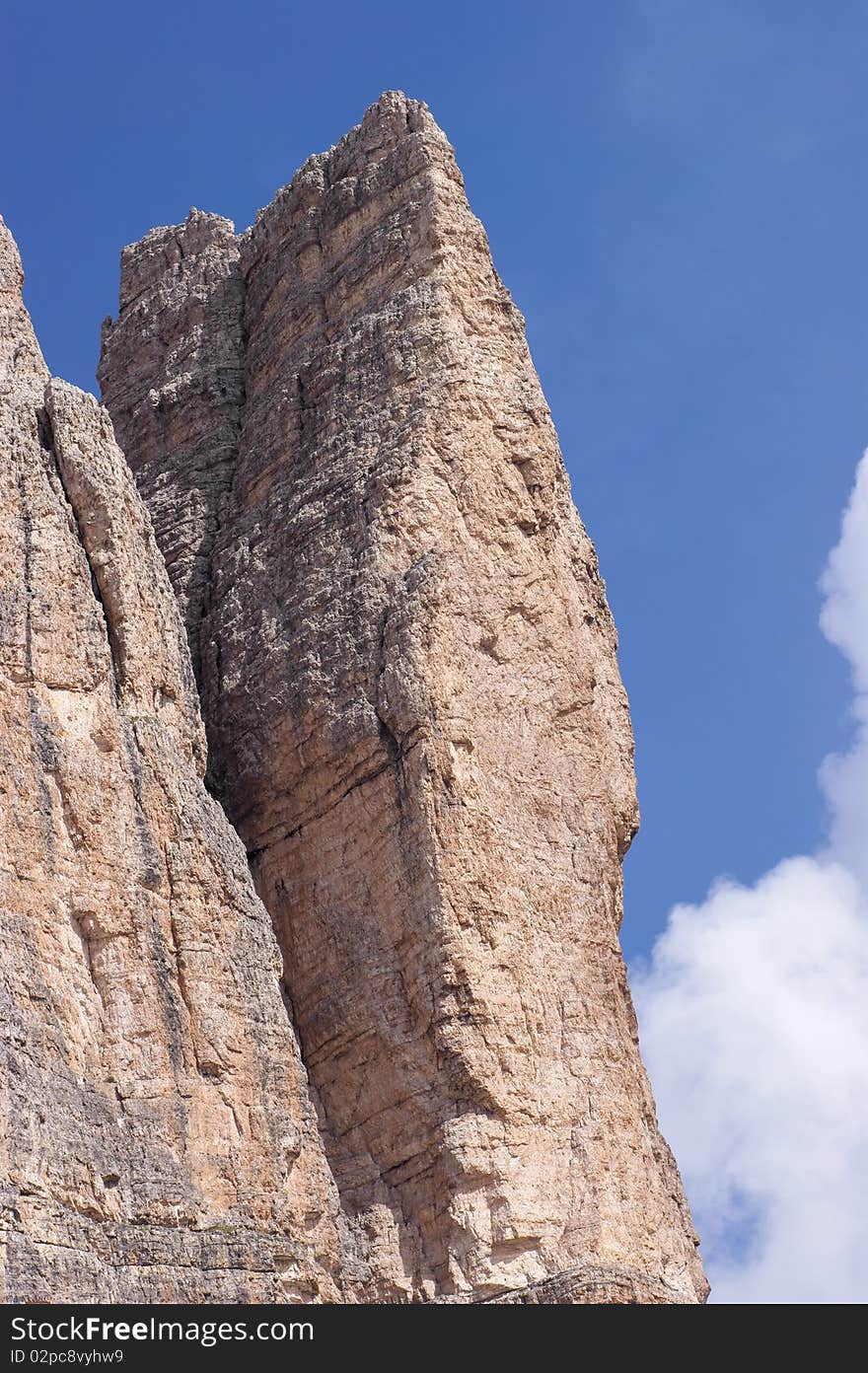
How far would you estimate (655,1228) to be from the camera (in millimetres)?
30797

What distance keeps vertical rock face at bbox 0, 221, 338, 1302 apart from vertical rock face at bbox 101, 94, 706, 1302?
6.89ft

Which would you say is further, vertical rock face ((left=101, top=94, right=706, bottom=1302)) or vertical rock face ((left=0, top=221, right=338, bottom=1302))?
vertical rock face ((left=101, top=94, right=706, bottom=1302))

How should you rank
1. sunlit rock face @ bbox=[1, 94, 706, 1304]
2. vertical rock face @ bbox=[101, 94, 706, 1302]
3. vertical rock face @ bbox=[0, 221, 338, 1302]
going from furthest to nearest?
vertical rock face @ bbox=[101, 94, 706, 1302]
sunlit rock face @ bbox=[1, 94, 706, 1304]
vertical rock face @ bbox=[0, 221, 338, 1302]

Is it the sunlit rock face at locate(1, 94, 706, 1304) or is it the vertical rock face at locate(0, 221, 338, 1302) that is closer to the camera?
the vertical rock face at locate(0, 221, 338, 1302)

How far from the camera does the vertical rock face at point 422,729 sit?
30.3 meters

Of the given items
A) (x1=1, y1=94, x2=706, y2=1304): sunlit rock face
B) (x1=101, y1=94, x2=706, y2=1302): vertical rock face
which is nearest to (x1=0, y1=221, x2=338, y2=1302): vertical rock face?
(x1=1, y1=94, x2=706, y2=1304): sunlit rock face

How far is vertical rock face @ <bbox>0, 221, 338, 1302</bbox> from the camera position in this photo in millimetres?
25984

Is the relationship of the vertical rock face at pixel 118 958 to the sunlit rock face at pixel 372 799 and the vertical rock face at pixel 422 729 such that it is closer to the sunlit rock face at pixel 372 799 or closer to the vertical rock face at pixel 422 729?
the sunlit rock face at pixel 372 799

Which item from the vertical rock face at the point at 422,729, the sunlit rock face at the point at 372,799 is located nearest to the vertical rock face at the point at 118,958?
the sunlit rock face at the point at 372,799

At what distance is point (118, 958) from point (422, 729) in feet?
17.1

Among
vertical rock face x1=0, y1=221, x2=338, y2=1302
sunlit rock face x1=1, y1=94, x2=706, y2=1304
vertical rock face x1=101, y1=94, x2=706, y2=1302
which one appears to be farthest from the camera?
vertical rock face x1=101, y1=94, x2=706, y2=1302

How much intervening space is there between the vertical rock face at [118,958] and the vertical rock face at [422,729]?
2.10m

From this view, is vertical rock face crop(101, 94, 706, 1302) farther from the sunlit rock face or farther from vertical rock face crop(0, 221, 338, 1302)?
vertical rock face crop(0, 221, 338, 1302)

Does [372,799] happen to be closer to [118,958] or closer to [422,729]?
[422,729]
